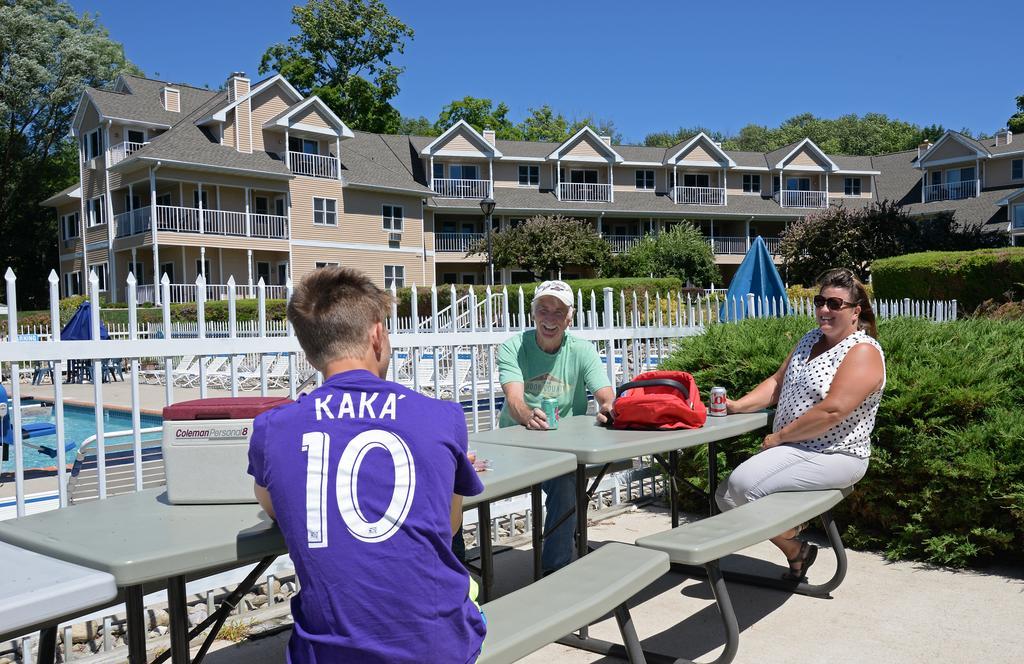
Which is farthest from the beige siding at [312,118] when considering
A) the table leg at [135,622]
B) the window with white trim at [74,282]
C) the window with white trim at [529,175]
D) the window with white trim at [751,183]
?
the table leg at [135,622]

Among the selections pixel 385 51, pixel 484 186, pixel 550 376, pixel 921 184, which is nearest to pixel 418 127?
pixel 385 51

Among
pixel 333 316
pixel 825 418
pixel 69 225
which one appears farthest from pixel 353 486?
pixel 69 225

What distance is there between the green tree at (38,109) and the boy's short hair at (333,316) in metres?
43.1

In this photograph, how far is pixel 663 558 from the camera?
325 centimetres

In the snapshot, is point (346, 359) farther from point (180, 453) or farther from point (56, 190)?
point (56, 190)

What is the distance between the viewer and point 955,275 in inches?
713

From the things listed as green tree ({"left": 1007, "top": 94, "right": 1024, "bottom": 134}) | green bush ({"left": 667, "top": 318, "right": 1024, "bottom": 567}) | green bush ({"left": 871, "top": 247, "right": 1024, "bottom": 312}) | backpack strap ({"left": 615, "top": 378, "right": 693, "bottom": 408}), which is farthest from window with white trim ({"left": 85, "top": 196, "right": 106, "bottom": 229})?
green tree ({"left": 1007, "top": 94, "right": 1024, "bottom": 134})

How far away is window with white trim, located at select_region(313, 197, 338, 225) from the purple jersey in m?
33.6

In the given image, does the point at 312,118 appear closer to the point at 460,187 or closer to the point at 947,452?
the point at 460,187

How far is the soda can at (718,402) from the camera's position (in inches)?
189

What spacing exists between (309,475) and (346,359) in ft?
1.11

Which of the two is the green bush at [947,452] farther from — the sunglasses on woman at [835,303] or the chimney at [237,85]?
the chimney at [237,85]

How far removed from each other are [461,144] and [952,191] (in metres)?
24.9

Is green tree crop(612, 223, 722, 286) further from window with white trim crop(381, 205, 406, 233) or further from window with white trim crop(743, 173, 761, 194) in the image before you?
window with white trim crop(743, 173, 761, 194)
